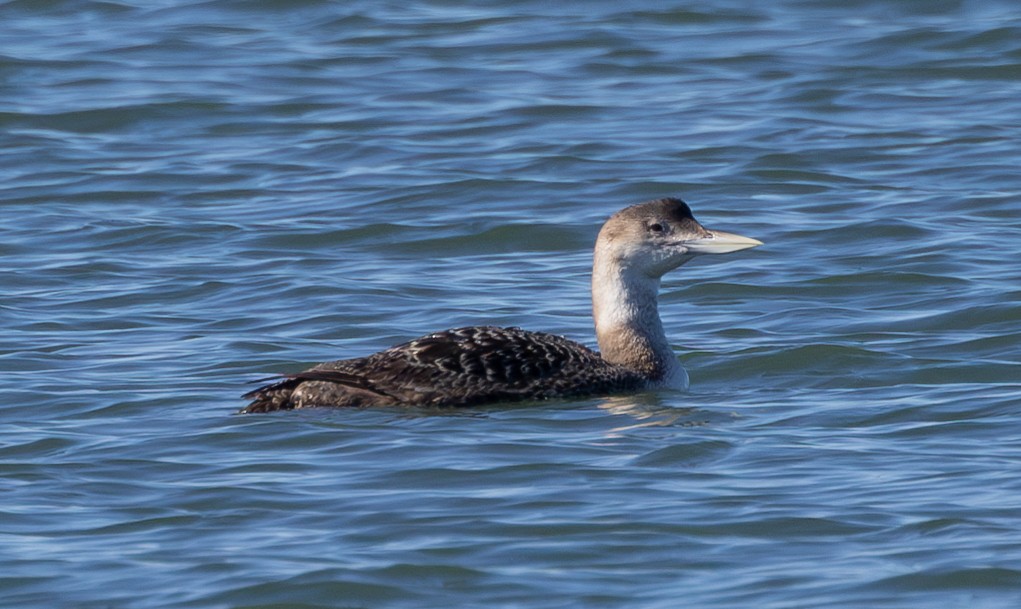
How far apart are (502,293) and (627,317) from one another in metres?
2.00

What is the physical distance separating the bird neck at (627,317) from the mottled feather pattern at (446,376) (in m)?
0.52

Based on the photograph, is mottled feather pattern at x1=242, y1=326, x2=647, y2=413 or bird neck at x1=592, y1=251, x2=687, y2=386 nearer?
mottled feather pattern at x1=242, y1=326, x2=647, y2=413

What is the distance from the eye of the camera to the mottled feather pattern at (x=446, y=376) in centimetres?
916

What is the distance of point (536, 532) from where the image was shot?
7254 mm

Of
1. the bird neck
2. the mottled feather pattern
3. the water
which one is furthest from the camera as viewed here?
the bird neck

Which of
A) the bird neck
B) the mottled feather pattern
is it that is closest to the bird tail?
the mottled feather pattern

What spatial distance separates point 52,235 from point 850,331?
555 centimetres

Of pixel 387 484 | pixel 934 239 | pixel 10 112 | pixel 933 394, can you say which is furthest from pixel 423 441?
pixel 10 112

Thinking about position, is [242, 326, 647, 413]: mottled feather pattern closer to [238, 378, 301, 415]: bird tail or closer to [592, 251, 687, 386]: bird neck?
Result: [238, 378, 301, 415]: bird tail

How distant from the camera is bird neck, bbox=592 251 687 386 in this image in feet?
33.0

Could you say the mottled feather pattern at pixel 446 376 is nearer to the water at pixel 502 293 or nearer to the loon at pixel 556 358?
the loon at pixel 556 358

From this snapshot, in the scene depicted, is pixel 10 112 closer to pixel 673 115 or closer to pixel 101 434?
pixel 673 115

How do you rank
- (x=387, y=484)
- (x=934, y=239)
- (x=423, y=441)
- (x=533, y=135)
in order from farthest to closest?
(x=533, y=135) → (x=934, y=239) → (x=423, y=441) → (x=387, y=484)

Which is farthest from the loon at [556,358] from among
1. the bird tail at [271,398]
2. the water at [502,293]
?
the water at [502,293]
